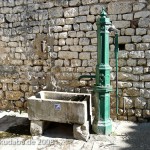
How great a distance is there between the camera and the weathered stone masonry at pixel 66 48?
4637mm

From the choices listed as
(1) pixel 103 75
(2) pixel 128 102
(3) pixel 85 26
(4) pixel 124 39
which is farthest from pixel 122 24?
(2) pixel 128 102

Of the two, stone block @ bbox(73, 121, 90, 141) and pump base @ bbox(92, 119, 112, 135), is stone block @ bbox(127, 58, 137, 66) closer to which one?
pump base @ bbox(92, 119, 112, 135)

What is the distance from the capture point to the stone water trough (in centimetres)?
380

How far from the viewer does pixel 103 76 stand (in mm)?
3875

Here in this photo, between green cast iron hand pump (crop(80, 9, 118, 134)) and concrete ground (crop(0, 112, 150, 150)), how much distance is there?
20 cm

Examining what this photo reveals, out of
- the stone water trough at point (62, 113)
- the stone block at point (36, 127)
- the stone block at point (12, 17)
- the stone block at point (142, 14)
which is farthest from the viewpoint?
the stone block at point (12, 17)

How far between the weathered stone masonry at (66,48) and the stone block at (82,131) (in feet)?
3.99

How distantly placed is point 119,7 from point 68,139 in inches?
103

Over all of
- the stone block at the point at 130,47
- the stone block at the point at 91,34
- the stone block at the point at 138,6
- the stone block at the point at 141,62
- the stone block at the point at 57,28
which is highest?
the stone block at the point at 138,6

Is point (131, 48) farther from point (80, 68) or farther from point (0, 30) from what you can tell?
point (0, 30)

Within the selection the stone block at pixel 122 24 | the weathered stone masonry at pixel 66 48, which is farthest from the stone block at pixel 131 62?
the stone block at pixel 122 24

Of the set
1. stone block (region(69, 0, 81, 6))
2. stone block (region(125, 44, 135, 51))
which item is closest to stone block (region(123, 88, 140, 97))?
stone block (region(125, 44, 135, 51))

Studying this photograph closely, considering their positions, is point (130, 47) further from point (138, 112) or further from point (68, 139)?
point (68, 139)

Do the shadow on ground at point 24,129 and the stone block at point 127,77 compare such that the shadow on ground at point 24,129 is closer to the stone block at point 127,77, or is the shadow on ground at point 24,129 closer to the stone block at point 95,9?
the stone block at point 127,77
